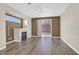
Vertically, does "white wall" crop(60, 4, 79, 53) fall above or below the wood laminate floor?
above

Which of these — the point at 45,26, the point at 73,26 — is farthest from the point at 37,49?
the point at 45,26

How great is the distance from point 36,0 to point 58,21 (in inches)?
368

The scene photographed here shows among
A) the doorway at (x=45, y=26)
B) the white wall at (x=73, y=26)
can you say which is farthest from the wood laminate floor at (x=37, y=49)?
the doorway at (x=45, y=26)

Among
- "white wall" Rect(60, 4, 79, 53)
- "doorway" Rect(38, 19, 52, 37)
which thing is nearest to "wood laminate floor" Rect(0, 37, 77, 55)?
"white wall" Rect(60, 4, 79, 53)

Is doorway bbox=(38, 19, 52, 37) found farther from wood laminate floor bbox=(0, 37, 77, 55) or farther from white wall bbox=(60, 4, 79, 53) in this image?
white wall bbox=(60, 4, 79, 53)

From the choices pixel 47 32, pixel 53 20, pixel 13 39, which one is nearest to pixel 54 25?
pixel 53 20

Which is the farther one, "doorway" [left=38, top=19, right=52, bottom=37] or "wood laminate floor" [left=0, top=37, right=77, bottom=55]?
"doorway" [left=38, top=19, right=52, bottom=37]

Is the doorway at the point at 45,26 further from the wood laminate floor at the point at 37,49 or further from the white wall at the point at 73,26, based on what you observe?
the white wall at the point at 73,26

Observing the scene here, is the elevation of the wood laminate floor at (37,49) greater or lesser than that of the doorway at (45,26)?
lesser

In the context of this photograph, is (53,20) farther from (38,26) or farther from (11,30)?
(11,30)

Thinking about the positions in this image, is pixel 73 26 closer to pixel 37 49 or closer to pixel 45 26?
pixel 37 49

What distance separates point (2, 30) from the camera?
5.39 m

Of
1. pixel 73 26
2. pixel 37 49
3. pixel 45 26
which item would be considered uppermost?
pixel 45 26

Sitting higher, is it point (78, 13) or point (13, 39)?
point (78, 13)
